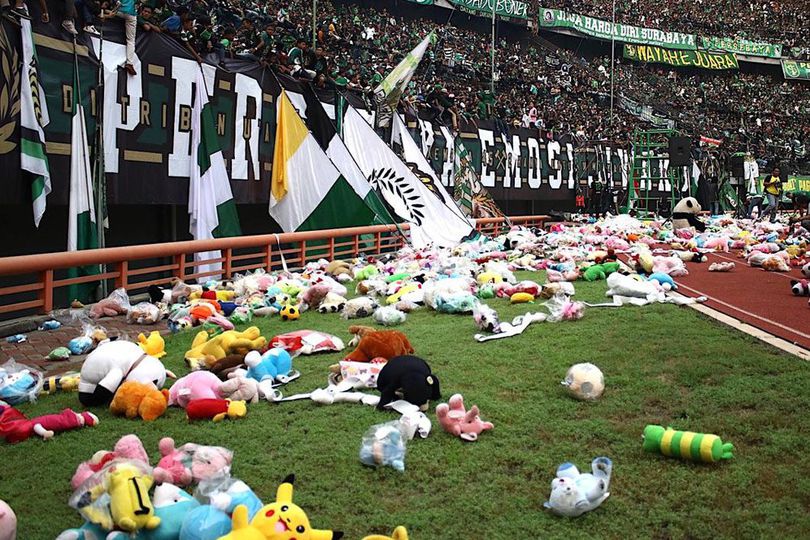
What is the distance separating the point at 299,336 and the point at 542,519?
3.05 m

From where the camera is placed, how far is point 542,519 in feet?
8.39

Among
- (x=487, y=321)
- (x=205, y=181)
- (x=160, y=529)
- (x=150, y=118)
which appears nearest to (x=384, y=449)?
(x=160, y=529)

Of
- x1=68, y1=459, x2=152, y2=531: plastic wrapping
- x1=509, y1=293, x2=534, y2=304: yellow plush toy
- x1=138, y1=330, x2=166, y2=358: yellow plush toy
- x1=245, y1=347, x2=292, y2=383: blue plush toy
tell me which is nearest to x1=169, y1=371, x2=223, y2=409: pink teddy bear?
x1=245, y1=347, x2=292, y2=383: blue plush toy

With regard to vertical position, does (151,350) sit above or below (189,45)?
below

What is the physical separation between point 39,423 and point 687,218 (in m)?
14.9

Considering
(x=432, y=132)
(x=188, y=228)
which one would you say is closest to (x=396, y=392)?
(x=188, y=228)

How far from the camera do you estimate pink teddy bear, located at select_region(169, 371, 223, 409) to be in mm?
3867

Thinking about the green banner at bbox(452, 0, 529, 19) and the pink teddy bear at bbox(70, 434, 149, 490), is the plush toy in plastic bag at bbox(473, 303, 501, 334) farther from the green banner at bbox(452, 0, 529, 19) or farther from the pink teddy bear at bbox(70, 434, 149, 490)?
the green banner at bbox(452, 0, 529, 19)

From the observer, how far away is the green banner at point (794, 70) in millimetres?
52562

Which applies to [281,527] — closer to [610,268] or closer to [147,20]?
[610,268]

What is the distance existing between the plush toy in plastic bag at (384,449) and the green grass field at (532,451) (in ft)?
0.18

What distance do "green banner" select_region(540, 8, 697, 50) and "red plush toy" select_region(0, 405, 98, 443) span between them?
41146 millimetres

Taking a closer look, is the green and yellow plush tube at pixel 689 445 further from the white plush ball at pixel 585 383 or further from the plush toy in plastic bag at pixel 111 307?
the plush toy in plastic bag at pixel 111 307

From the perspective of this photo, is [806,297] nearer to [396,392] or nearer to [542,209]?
[396,392]
